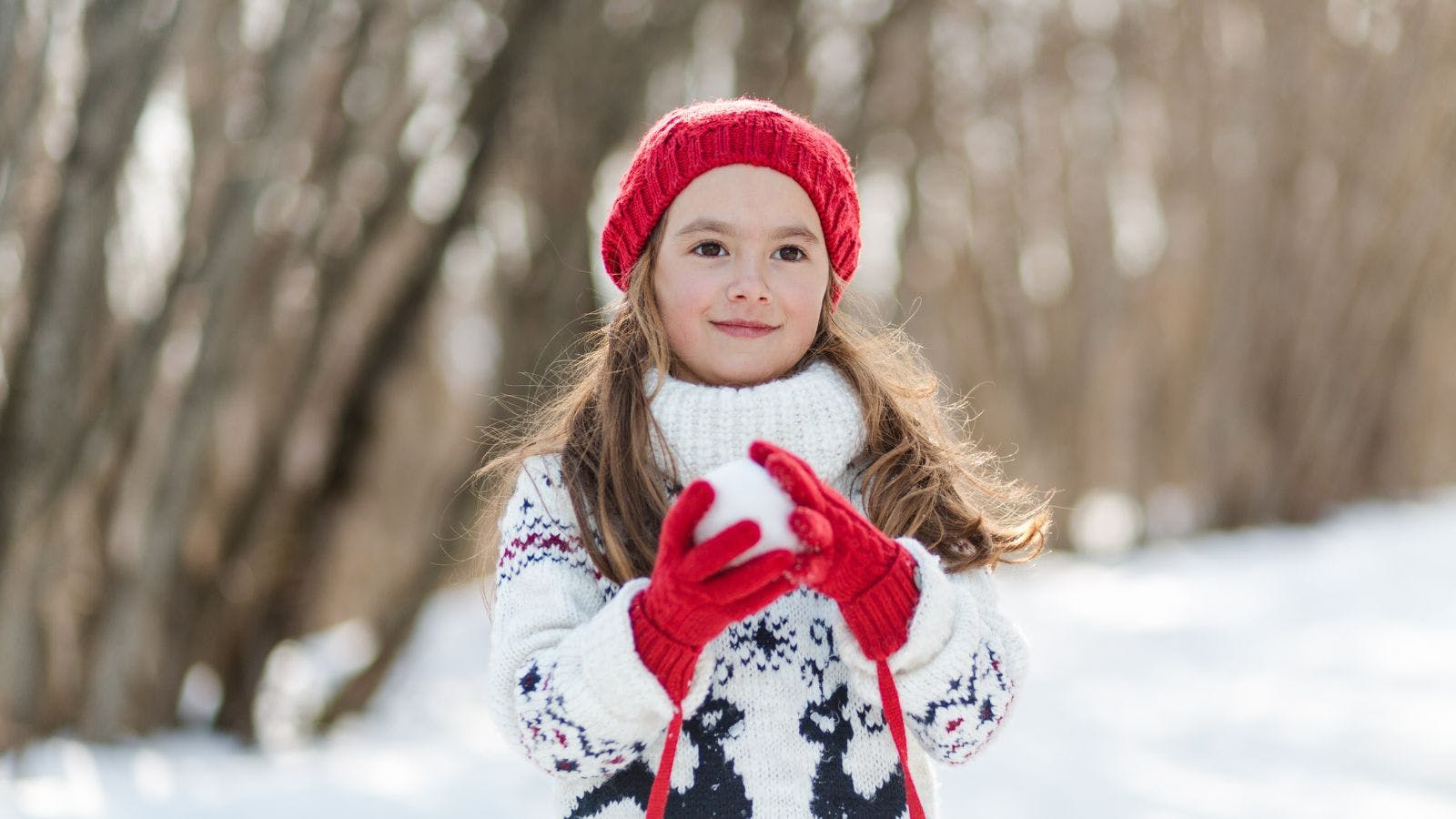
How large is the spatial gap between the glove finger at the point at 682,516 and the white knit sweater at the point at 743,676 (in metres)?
0.11

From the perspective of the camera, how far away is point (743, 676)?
150 cm

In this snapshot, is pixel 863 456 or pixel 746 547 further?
pixel 863 456

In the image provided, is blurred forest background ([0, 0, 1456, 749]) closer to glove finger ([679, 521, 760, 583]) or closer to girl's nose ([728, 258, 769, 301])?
girl's nose ([728, 258, 769, 301])

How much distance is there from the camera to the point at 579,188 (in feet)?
14.0

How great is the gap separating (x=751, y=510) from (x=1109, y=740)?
3.51 metres

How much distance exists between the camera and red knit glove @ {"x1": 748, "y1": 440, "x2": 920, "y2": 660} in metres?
1.29

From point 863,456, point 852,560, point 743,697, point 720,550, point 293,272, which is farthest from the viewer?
point 293,272

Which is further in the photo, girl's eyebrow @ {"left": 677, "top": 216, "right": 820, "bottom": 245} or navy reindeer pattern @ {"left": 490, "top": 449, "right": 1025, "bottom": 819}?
girl's eyebrow @ {"left": 677, "top": 216, "right": 820, "bottom": 245}

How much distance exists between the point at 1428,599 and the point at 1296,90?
12.9 ft

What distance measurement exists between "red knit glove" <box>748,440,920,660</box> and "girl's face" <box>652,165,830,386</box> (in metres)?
0.25

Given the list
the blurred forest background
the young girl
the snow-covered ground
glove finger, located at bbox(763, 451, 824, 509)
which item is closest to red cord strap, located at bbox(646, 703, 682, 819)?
the young girl

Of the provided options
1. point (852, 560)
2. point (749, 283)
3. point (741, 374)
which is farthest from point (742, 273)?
point (852, 560)

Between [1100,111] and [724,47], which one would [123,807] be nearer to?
[724,47]

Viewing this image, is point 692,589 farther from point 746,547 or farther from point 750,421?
point 750,421
